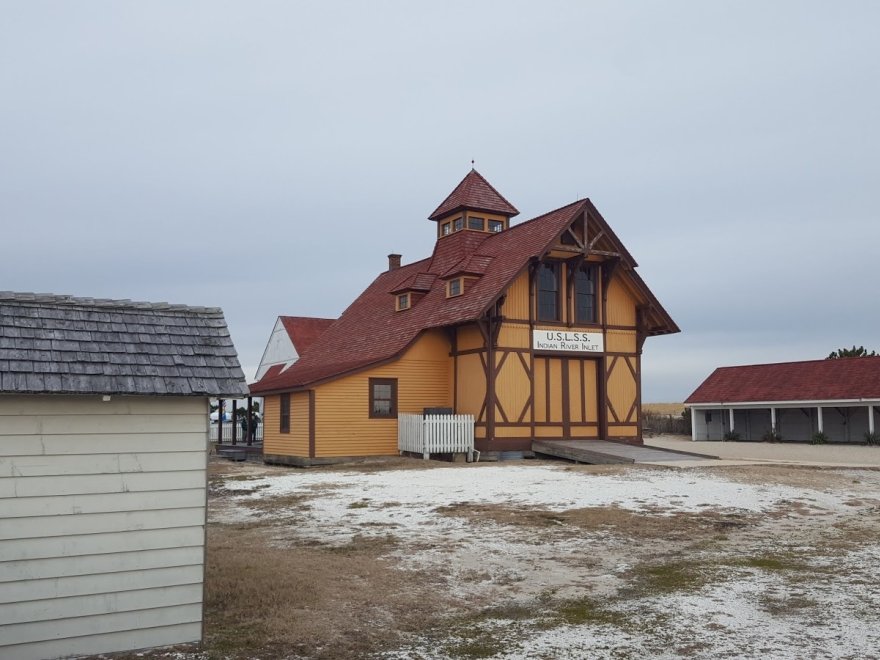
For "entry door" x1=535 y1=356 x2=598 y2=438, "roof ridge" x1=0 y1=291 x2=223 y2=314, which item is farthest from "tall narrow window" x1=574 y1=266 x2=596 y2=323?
"roof ridge" x1=0 y1=291 x2=223 y2=314

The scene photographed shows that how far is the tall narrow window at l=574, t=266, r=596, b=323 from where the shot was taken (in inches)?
1118

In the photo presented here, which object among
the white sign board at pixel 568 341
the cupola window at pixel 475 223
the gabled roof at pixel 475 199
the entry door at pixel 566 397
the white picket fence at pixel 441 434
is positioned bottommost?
the white picket fence at pixel 441 434

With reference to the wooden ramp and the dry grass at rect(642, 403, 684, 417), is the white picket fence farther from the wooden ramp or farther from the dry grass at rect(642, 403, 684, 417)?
the dry grass at rect(642, 403, 684, 417)

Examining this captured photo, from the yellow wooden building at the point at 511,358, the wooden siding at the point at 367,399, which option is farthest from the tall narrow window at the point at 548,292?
the wooden siding at the point at 367,399

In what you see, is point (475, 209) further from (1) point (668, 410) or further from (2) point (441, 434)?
(1) point (668, 410)

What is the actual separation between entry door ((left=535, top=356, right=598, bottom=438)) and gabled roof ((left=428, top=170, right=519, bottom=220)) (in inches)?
285

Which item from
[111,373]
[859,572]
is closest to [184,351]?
[111,373]

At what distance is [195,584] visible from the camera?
7453mm

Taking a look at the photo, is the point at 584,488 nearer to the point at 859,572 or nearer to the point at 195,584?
the point at 859,572

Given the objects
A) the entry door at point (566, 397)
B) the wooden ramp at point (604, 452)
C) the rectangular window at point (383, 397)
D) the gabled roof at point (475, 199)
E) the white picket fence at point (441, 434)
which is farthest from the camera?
the gabled roof at point (475, 199)

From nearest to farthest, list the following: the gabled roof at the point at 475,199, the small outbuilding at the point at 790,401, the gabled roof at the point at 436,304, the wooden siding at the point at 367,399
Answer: the gabled roof at the point at 436,304 < the wooden siding at the point at 367,399 < the gabled roof at the point at 475,199 < the small outbuilding at the point at 790,401

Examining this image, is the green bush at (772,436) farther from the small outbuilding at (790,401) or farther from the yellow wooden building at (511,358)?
the yellow wooden building at (511,358)

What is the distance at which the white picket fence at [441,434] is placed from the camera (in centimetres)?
2584

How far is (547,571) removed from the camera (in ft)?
33.4
